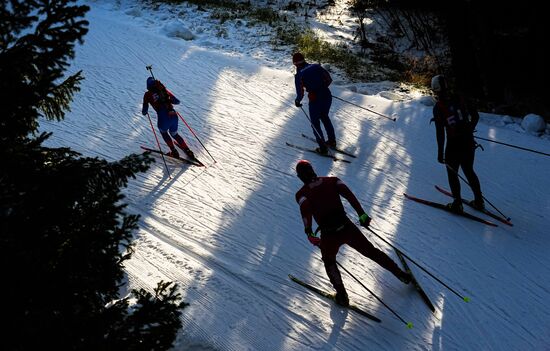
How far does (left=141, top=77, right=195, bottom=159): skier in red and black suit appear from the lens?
938 centimetres

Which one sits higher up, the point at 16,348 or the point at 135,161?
the point at 135,161

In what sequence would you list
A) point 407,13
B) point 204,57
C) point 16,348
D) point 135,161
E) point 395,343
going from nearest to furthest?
point 16,348 → point 135,161 → point 395,343 → point 204,57 → point 407,13

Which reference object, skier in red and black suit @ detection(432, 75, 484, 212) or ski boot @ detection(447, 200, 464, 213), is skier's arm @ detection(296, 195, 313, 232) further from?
ski boot @ detection(447, 200, 464, 213)

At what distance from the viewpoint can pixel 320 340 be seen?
214 inches

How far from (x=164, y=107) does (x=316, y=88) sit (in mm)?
2981

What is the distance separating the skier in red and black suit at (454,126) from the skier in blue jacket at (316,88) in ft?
8.87

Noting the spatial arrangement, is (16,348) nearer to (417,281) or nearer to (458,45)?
(417,281)

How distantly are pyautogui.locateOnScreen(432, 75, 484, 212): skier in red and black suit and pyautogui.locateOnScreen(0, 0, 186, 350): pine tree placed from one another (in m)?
4.98

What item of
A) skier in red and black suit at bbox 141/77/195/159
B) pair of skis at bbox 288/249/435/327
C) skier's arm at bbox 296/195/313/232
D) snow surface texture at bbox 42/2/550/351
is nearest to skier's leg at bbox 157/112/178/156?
skier in red and black suit at bbox 141/77/195/159

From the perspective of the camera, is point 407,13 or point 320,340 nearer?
point 320,340

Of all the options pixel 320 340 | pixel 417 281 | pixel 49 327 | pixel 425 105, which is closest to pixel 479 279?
pixel 417 281

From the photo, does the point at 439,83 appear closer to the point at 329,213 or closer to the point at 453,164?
the point at 453,164

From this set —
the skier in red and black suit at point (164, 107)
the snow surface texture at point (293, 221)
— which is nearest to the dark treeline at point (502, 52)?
the snow surface texture at point (293, 221)

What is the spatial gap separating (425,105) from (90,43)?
11267mm
